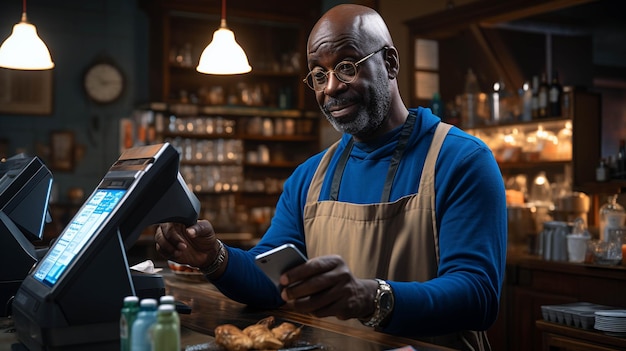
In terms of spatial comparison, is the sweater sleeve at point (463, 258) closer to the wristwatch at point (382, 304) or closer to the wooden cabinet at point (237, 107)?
the wristwatch at point (382, 304)

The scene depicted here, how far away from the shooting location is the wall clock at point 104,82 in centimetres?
837

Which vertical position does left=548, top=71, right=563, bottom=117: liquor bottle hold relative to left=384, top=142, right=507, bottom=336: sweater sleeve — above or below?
above

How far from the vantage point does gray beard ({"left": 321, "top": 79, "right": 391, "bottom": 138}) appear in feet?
7.00

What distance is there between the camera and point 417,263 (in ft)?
6.63

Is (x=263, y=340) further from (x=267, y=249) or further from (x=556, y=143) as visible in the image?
(x=556, y=143)

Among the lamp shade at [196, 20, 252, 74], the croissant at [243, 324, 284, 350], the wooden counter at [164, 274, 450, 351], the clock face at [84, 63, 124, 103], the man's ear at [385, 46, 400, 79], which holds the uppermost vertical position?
the clock face at [84, 63, 124, 103]

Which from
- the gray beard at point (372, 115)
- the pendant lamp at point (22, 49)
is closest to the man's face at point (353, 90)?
the gray beard at point (372, 115)

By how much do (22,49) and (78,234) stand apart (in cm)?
295

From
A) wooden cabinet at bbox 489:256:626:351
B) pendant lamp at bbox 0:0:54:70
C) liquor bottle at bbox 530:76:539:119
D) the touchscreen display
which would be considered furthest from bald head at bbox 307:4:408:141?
liquor bottle at bbox 530:76:539:119

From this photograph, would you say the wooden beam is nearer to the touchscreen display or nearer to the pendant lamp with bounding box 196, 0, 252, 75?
the pendant lamp with bounding box 196, 0, 252, 75

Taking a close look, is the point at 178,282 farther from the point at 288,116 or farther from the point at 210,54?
the point at 288,116

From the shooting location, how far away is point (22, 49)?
4.14 metres

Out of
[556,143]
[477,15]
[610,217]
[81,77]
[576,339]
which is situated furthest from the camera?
[81,77]

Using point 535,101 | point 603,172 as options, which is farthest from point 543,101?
point 603,172
